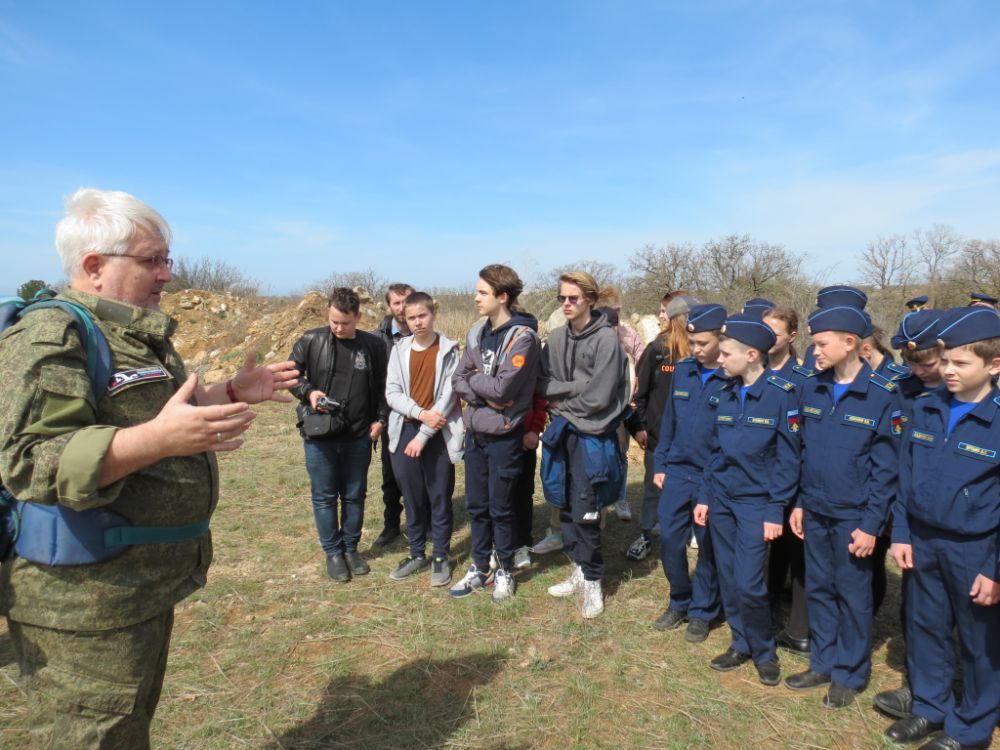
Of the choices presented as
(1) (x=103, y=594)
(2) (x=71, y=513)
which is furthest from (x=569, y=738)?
(2) (x=71, y=513)

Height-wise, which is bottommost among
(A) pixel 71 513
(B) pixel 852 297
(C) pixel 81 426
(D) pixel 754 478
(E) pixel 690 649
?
(E) pixel 690 649

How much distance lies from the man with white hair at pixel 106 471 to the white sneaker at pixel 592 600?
2805 mm

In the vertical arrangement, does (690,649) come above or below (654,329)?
below

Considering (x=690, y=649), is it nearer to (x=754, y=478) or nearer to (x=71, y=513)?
(x=754, y=478)

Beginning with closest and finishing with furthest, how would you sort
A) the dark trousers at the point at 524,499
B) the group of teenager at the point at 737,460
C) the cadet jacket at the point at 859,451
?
the group of teenager at the point at 737,460
the cadet jacket at the point at 859,451
the dark trousers at the point at 524,499

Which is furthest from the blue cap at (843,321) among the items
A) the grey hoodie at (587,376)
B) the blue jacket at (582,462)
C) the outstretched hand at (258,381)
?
the outstretched hand at (258,381)

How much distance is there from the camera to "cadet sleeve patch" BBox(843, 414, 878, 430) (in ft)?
10.4

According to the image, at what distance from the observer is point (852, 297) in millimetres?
3318

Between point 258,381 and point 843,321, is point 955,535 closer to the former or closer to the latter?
point 843,321

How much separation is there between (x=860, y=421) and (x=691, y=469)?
1057 millimetres

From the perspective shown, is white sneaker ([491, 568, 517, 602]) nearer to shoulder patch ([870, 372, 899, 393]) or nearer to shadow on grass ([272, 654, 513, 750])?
shadow on grass ([272, 654, 513, 750])

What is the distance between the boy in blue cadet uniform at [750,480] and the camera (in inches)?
134

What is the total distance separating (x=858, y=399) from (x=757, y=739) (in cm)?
177

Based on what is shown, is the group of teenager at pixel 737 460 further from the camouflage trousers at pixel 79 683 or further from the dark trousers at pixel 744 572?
the camouflage trousers at pixel 79 683
